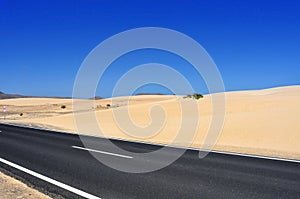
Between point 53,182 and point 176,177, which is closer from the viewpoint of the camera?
point 53,182

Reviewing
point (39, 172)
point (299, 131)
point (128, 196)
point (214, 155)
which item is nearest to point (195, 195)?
point (128, 196)

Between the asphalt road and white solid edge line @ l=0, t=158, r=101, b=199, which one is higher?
the asphalt road

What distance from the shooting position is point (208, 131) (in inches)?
919

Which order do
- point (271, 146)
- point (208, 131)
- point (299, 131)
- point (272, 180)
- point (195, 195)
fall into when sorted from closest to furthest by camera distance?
point (195, 195)
point (272, 180)
point (271, 146)
point (299, 131)
point (208, 131)

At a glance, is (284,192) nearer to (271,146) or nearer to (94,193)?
(94,193)

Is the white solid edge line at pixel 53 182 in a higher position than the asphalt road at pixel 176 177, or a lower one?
lower

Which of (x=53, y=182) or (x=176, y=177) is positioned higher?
(x=176, y=177)

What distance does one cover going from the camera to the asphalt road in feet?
22.5

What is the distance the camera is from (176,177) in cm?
827

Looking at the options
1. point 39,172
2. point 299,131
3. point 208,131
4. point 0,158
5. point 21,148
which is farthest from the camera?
point 208,131

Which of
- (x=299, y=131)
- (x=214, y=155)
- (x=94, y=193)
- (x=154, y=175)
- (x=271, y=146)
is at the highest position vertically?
(x=299, y=131)

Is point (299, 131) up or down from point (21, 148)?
up

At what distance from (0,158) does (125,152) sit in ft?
13.9

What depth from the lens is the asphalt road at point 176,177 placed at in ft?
22.5
